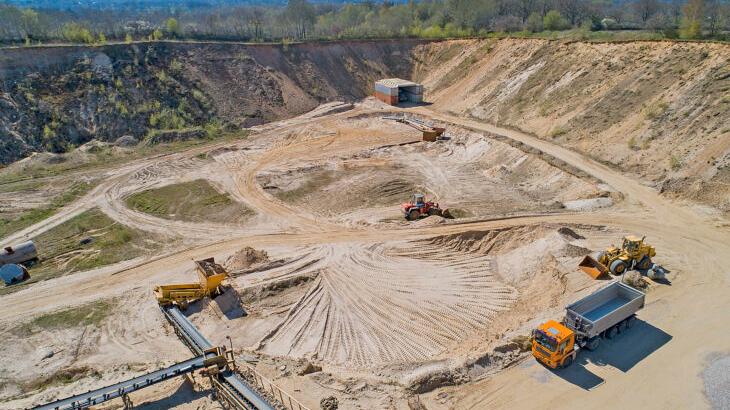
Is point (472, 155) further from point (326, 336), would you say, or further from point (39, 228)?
point (39, 228)

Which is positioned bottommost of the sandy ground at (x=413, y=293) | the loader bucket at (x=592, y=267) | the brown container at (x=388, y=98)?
the sandy ground at (x=413, y=293)

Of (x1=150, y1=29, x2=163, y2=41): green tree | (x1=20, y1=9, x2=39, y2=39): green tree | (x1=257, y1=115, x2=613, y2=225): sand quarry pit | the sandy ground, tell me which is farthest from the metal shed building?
(x1=20, y1=9, x2=39, y2=39): green tree

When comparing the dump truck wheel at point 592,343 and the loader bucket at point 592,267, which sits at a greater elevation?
the loader bucket at point 592,267

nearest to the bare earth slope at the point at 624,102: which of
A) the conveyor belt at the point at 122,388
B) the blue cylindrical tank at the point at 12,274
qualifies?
the conveyor belt at the point at 122,388

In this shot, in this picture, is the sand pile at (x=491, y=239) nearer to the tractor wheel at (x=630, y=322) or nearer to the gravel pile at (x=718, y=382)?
the tractor wheel at (x=630, y=322)

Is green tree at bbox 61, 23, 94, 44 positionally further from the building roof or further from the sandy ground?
the building roof

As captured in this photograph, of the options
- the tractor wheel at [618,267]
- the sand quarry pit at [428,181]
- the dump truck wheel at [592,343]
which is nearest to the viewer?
the dump truck wheel at [592,343]

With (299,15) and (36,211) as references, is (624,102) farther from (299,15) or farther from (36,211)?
(299,15)

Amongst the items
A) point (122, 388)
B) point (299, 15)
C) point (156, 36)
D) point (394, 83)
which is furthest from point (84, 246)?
point (299, 15)
